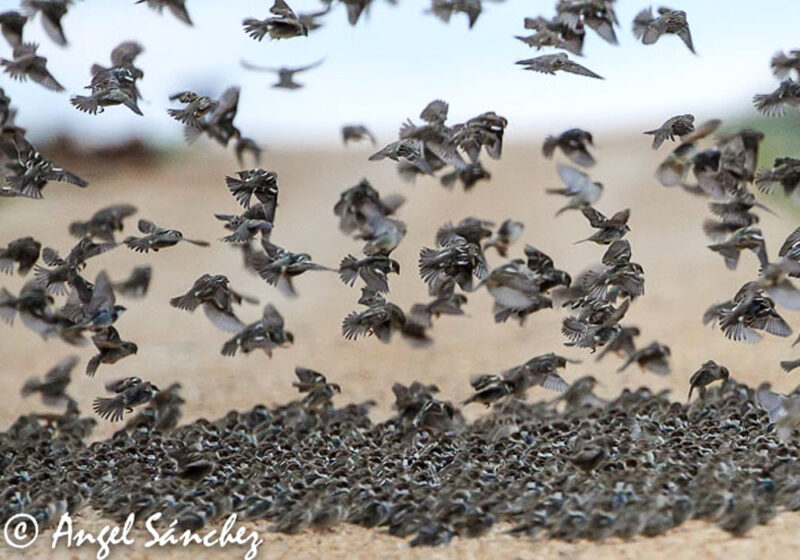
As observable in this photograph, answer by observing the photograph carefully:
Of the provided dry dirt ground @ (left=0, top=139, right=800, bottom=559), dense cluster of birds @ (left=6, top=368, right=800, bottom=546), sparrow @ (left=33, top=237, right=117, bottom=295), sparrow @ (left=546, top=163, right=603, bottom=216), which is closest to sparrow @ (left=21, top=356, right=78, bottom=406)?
dense cluster of birds @ (left=6, top=368, right=800, bottom=546)

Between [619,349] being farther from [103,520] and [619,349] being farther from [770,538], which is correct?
[103,520]

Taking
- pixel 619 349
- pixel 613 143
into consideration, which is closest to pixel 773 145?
pixel 613 143

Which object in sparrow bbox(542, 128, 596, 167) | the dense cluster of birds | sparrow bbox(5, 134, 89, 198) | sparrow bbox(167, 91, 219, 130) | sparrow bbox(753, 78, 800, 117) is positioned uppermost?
sparrow bbox(753, 78, 800, 117)

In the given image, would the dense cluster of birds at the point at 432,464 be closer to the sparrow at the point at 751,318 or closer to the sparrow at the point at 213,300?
the sparrow at the point at 751,318

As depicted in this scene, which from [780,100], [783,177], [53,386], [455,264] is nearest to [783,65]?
[780,100]

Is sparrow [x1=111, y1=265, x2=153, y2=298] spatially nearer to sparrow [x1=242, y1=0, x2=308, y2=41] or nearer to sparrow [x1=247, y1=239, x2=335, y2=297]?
sparrow [x1=247, y1=239, x2=335, y2=297]

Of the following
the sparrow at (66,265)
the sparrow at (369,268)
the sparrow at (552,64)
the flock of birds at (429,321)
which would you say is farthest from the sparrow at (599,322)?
the sparrow at (66,265)

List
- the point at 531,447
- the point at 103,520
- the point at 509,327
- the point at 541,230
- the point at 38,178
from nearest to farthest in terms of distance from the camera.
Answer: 1. the point at 103,520
2. the point at 38,178
3. the point at 531,447
4. the point at 509,327
5. the point at 541,230
